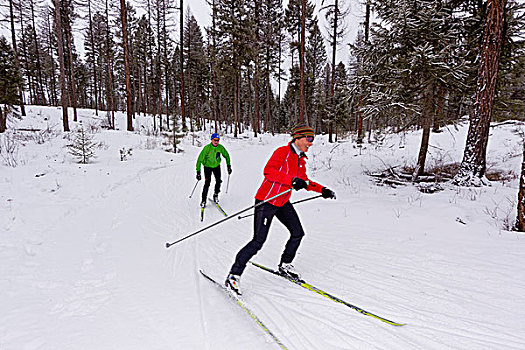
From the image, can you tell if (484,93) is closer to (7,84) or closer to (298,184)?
(298,184)

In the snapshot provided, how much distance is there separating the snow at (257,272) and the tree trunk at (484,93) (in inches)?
27.0

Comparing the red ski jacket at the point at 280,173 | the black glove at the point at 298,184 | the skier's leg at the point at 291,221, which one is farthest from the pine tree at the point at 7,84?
the black glove at the point at 298,184

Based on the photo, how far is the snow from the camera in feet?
8.53

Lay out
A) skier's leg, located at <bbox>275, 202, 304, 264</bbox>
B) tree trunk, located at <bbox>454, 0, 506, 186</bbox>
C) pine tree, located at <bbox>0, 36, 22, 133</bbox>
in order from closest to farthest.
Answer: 1. skier's leg, located at <bbox>275, 202, 304, 264</bbox>
2. tree trunk, located at <bbox>454, 0, 506, 186</bbox>
3. pine tree, located at <bbox>0, 36, 22, 133</bbox>

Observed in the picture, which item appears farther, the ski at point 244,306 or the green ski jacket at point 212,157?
the green ski jacket at point 212,157

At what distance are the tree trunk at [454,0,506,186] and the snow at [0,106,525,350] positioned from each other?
686 mm

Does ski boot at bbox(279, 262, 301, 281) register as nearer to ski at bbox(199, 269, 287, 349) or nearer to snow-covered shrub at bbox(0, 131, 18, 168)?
ski at bbox(199, 269, 287, 349)

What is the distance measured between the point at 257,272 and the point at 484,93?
7709 mm

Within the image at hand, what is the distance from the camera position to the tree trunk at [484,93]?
637cm

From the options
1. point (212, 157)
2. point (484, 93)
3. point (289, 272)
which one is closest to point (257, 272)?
point (289, 272)

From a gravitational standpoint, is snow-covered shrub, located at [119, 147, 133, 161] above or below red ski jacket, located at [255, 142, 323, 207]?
below

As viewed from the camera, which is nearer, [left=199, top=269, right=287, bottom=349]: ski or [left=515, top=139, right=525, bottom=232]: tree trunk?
[left=199, top=269, right=287, bottom=349]: ski

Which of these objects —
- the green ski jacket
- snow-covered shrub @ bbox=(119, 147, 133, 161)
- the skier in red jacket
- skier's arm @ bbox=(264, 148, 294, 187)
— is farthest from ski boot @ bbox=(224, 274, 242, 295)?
snow-covered shrub @ bbox=(119, 147, 133, 161)

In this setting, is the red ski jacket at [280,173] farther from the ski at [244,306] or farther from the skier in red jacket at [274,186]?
the ski at [244,306]
